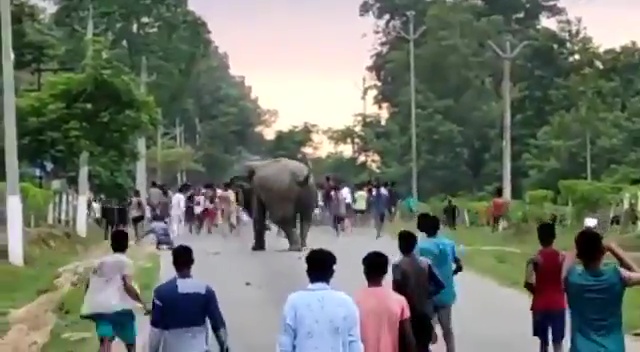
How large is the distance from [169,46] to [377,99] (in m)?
19.3

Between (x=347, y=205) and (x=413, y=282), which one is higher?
(x=413, y=282)

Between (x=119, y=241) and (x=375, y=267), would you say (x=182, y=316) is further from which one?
(x=119, y=241)

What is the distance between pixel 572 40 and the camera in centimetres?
7588

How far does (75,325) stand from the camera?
19109mm

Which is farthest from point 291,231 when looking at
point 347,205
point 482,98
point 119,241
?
point 482,98

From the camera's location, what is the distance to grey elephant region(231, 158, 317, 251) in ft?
110

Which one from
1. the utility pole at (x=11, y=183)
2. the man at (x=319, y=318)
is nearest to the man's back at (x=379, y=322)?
the man at (x=319, y=318)

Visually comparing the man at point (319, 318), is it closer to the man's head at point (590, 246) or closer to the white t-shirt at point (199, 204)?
the man's head at point (590, 246)

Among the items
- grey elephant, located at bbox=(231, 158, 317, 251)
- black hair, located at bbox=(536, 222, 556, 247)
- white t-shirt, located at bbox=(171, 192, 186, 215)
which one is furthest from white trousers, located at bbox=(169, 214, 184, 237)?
black hair, located at bbox=(536, 222, 556, 247)

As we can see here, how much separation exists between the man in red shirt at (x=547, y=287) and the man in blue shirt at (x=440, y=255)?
73 cm

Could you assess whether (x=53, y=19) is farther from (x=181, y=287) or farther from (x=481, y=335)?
(x=181, y=287)

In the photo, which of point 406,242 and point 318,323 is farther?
point 406,242

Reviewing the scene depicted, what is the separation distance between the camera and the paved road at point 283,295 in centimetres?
Answer: 1783

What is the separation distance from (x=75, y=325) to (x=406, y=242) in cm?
833
